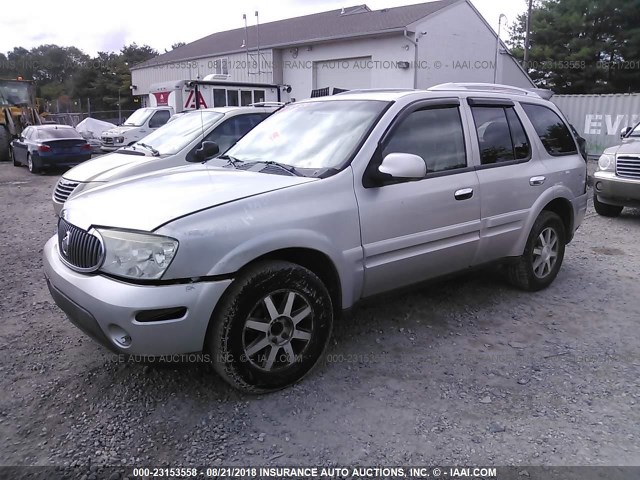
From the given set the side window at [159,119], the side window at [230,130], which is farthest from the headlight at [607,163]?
the side window at [159,119]

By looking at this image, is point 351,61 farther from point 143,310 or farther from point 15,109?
point 143,310

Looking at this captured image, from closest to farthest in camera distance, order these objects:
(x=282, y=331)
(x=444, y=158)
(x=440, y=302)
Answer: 1. (x=282, y=331)
2. (x=444, y=158)
3. (x=440, y=302)

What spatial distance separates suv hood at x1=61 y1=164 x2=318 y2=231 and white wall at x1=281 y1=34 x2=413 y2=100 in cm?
1705

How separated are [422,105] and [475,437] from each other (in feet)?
7.61

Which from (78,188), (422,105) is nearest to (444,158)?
(422,105)

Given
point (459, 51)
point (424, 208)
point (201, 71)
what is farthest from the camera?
point (201, 71)

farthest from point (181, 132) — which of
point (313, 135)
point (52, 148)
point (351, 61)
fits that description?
point (351, 61)

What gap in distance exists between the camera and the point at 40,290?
4.84 m

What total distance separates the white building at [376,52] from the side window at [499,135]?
11770 mm

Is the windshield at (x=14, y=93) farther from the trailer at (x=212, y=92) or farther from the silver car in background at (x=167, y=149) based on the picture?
the silver car in background at (x=167, y=149)

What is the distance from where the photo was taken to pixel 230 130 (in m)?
7.12

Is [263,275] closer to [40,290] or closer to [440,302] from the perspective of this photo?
[440,302]

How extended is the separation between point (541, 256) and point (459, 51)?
1863cm

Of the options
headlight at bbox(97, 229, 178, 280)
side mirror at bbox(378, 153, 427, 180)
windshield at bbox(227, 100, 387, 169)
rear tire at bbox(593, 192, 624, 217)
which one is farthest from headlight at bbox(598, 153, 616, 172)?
headlight at bbox(97, 229, 178, 280)
